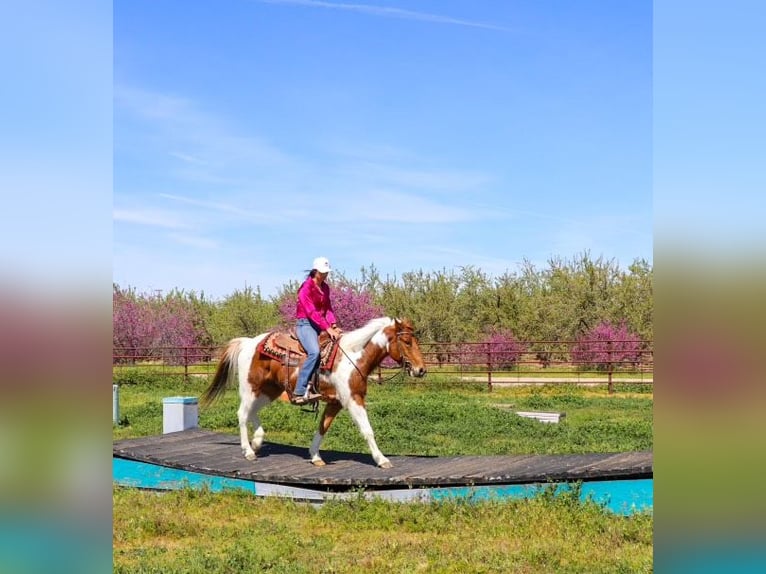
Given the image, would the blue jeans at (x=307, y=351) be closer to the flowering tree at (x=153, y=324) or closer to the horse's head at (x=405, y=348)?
the horse's head at (x=405, y=348)

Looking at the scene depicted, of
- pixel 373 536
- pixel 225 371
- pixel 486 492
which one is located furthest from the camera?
pixel 225 371

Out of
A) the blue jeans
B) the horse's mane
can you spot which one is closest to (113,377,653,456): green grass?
the horse's mane

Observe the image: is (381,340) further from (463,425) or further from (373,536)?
(463,425)

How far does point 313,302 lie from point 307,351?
491 millimetres

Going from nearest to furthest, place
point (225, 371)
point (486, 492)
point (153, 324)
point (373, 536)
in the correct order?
point (373, 536), point (486, 492), point (225, 371), point (153, 324)

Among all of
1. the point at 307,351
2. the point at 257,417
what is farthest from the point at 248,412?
the point at 307,351

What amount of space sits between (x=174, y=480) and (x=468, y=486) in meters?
3.04

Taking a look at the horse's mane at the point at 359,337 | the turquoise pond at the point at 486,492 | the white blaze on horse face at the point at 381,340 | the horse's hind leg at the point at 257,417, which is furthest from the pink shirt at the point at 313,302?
the turquoise pond at the point at 486,492

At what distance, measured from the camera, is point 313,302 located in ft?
26.7

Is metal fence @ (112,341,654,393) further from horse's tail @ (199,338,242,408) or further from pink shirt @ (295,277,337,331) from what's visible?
pink shirt @ (295,277,337,331)

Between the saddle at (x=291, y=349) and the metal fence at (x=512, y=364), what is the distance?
12392 mm

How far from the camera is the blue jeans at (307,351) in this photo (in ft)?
26.2
